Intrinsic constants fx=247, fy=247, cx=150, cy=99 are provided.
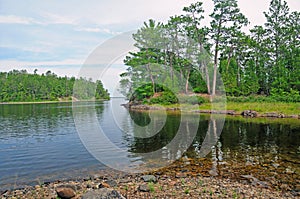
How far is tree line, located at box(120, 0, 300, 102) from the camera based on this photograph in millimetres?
46781

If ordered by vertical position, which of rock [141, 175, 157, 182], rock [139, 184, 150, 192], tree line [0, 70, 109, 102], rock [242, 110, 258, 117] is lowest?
rock [141, 175, 157, 182]

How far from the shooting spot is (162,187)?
9.21 meters

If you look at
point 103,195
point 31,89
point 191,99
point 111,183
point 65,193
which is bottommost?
point 111,183

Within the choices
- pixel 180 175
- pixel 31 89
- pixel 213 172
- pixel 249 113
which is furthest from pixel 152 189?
pixel 31 89

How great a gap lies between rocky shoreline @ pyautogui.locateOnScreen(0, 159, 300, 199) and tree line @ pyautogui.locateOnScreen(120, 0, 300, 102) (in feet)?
111

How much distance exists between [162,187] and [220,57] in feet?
179

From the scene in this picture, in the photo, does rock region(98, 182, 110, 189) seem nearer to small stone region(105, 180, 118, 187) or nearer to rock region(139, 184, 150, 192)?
small stone region(105, 180, 118, 187)

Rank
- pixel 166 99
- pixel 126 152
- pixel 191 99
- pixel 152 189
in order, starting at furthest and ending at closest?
1. pixel 166 99
2. pixel 191 99
3. pixel 126 152
4. pixel 152 189

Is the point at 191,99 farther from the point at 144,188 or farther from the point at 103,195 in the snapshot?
the point at 103,195

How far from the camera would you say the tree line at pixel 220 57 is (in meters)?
46.8

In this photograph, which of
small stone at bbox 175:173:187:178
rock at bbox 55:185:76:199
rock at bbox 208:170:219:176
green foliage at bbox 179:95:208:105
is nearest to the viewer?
rock at bbox 55:185:76:199

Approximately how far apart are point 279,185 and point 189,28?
44.0m

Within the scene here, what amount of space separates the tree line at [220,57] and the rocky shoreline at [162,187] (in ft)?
111

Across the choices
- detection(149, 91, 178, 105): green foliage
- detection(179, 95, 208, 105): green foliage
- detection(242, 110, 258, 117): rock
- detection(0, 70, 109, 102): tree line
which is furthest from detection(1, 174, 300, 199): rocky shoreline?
detection(0, 70, 109, 102): tree line
